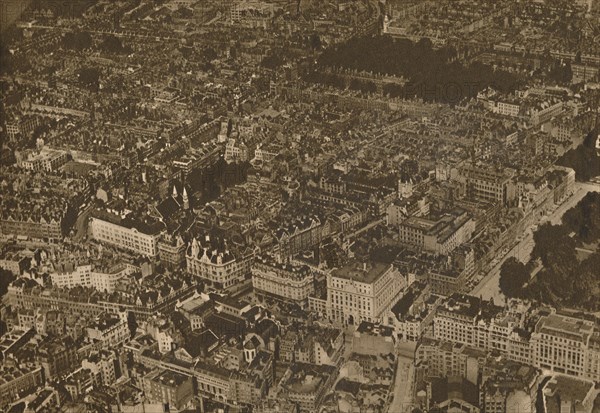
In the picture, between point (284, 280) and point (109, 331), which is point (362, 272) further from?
point (109, 331)

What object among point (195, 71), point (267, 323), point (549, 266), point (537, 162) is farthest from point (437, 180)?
point (195, 71)

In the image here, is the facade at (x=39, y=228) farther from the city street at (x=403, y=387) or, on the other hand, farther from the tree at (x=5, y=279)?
the city street at (x=403, y=387)

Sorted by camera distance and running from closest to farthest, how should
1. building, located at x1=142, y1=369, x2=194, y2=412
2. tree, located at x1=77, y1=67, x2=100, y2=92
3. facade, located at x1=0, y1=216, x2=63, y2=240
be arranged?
building, located at x1=142, y1=369, x2=194, y2=412, facade, located at x1=0, y1=216, x2=63, y2=240, tree, located at x1=77, y1=67, x2=100, y2=92

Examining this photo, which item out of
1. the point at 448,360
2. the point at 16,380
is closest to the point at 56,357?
the point at 16,380

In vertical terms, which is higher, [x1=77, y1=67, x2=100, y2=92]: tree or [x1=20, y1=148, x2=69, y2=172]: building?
[x1=77, y1=67, x2=100, y2=92]: tree

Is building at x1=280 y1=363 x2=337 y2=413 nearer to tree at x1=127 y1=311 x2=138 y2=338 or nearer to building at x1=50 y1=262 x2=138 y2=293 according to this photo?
tree at x1=127 y1=311 x2=138 y2=338

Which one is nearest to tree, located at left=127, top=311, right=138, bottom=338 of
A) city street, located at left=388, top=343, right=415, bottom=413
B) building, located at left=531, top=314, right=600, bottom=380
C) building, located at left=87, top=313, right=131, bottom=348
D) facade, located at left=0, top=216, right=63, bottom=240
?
building, located at left=87, top=313, right=131, bottom=348
